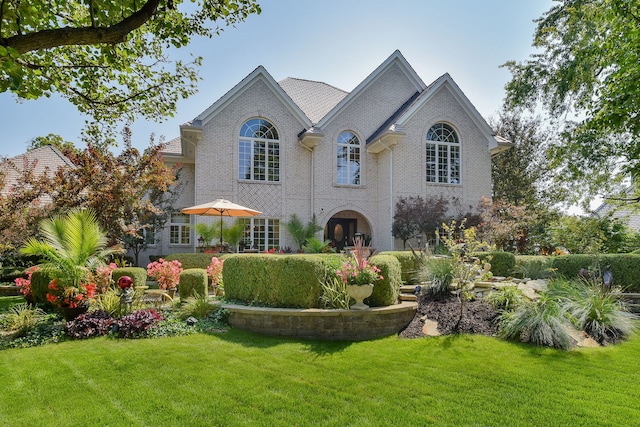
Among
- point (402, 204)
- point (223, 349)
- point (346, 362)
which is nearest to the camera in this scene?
point (346, 362)

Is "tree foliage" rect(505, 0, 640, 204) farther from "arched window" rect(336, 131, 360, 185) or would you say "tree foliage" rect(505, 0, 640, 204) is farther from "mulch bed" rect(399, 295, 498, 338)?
"arched window" rect(336, 131, 360, 185)

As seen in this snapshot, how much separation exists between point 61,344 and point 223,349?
9.23 feet

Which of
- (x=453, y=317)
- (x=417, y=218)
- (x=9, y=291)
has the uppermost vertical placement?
(x=417, y=218)

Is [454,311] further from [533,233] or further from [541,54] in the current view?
[533,233]

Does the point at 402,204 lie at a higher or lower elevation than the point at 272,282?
higher

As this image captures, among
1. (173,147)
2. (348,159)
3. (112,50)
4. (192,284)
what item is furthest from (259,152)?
(112,50)

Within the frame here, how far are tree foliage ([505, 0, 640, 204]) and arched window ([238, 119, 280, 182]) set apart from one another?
1125 cm

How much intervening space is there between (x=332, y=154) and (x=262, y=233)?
5172 millimetres

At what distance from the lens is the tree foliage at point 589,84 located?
7.68 m

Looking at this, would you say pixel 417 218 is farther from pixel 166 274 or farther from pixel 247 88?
pixel 166 274

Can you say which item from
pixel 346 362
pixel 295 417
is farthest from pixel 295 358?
pixel 295 417

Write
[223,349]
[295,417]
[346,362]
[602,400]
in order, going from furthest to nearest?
[223,349] < [346,362] < [602,400] < [295,417]

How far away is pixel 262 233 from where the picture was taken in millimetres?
17781

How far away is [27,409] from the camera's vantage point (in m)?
4.04
